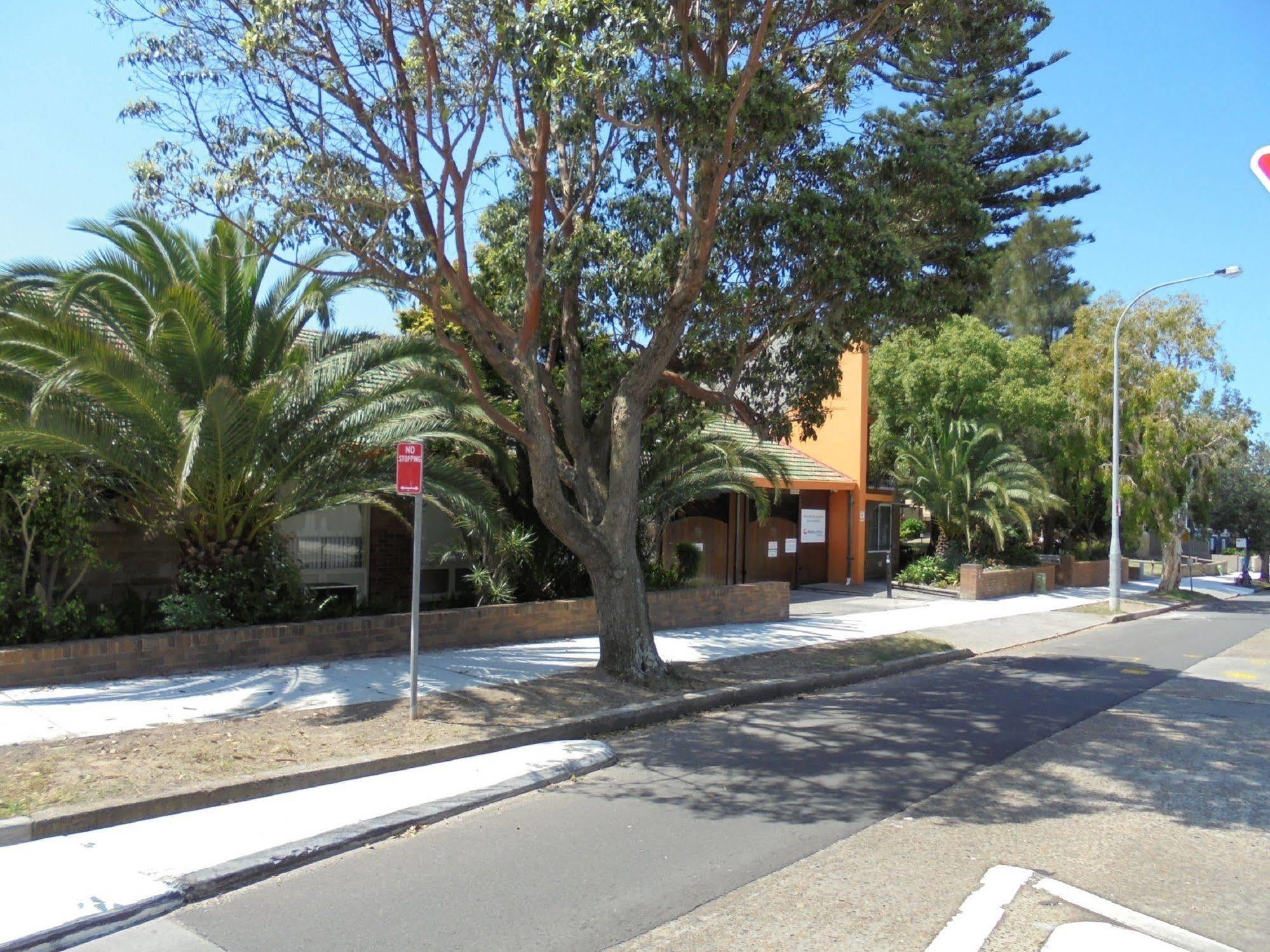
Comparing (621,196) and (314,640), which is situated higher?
(621,196)

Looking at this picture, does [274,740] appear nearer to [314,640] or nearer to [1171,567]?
[314,640]

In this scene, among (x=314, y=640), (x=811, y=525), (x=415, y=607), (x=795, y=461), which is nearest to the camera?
(x=415, y=607)

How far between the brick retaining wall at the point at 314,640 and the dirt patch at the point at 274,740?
2.05 metres

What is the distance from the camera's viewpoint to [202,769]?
7.29m

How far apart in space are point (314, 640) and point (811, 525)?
15.8 meters

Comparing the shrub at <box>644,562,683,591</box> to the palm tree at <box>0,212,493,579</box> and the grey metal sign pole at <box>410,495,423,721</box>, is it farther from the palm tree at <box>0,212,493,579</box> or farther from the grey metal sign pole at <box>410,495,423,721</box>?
the grey metal sign pole at <box>410,495,423,721</box>

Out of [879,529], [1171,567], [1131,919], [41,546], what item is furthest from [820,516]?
[1131,919]

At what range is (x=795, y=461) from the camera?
24656 millimetres

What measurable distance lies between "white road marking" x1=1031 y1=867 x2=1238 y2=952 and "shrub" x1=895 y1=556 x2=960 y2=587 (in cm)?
2091

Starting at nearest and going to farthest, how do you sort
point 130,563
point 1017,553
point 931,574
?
point 130,563 → point 931,574 → point 1017,553

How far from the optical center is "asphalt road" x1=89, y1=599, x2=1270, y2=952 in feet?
16.7

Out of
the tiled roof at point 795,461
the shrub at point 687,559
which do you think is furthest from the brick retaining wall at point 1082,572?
the shrub at point 687,559

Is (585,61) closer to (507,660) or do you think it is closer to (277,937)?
(507,660)

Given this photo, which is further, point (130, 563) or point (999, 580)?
point (999, 580)
